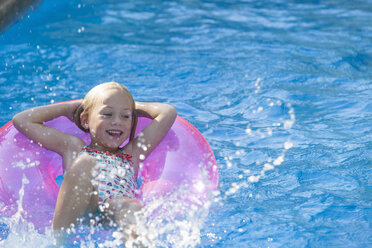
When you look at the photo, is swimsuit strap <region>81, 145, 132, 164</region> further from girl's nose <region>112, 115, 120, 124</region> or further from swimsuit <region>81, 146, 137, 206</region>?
girl's nose <region>112, 115, 120, 124</region>

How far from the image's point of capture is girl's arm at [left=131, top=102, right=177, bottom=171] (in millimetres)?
3121

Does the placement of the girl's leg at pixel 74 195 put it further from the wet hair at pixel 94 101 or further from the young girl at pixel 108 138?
the wet hair at pixel 94 101

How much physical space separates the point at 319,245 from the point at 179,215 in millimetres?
708

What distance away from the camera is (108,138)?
2.96 metres

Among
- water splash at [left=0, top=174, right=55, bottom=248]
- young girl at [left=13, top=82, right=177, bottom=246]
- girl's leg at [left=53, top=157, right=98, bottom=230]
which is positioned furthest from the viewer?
young girl at [left=13, top=82, right=177, bottom=246]

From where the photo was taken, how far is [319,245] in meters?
2.67

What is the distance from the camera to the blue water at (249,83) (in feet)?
9.75

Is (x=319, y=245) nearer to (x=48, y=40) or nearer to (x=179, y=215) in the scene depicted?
(x=179, y=215)

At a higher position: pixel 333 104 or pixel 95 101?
pixel 95 101

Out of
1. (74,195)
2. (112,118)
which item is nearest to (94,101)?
(112,118)

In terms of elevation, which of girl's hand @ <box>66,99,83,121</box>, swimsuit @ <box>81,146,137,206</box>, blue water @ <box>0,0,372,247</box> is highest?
girl's hand @ <box>66,99,83,121</box>

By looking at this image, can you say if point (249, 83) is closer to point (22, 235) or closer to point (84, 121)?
point (84, 121)

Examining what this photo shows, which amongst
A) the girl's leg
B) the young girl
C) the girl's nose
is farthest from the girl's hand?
the girl's leg

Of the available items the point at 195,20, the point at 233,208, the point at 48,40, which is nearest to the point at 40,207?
the point at 233,208
